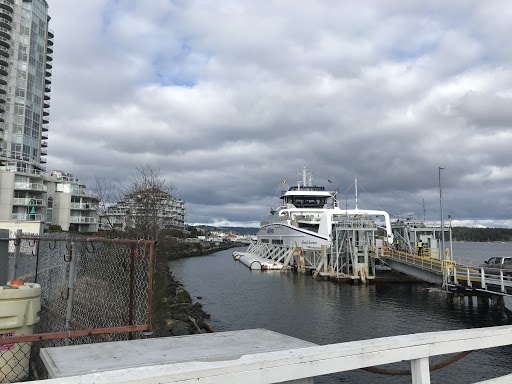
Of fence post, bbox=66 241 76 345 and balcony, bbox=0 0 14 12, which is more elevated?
balcony, bbox=0 0 14 12

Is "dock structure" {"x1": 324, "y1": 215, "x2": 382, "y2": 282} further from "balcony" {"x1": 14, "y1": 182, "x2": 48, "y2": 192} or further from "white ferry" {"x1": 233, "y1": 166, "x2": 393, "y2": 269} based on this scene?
"balcony" {"x1": 14, "y1": 182, "x2": 48, "y2": 192}

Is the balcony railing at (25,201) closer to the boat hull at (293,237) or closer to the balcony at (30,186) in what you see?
the balcony at (30,186)

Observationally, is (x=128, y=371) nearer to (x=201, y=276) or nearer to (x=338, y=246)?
(x=338, y=246)

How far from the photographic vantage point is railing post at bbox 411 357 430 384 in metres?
2.68

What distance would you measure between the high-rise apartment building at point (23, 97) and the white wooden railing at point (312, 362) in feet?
220

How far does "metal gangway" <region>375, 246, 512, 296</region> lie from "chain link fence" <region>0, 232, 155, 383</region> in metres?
20.5

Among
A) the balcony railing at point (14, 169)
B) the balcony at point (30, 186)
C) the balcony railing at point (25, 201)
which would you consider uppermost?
the balcony railing at point (14, 169)

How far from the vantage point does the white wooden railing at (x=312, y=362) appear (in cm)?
195

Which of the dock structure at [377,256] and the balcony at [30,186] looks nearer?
the dock structure at [377,256]

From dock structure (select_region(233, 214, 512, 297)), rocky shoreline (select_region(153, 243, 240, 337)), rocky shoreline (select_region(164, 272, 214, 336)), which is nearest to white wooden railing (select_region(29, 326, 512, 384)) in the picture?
rocky shoreline (select_region(153, 243, 240, 337))

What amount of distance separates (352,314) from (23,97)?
7383cm

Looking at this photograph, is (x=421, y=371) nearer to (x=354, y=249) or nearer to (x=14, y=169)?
(x=354, y=249)

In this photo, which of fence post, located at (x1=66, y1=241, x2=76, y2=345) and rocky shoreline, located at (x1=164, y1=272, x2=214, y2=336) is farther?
rocky shoreline, located at (x1=164, y1=272, x2=214, y2=336)

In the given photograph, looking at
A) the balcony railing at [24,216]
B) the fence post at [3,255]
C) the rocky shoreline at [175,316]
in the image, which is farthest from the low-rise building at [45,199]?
the fence post at [3,255]
